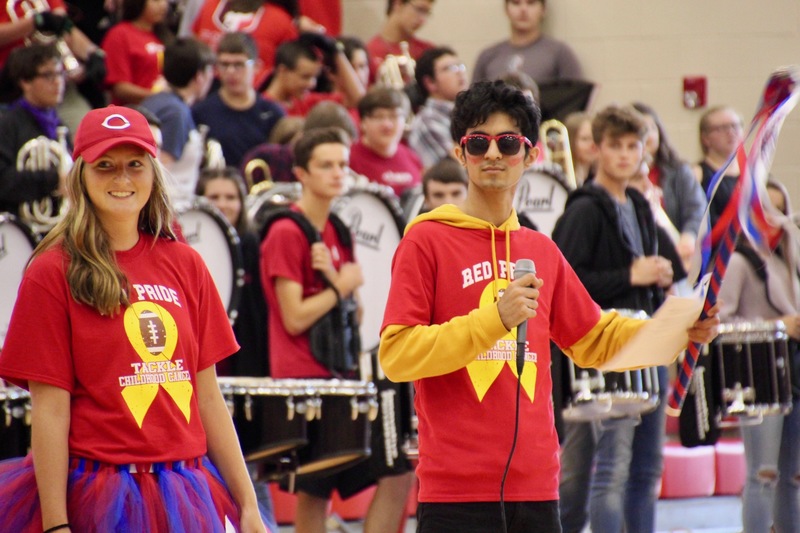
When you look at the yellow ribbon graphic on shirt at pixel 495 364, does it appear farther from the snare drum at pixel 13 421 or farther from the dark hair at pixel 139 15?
the dark hair at pixel 139 15

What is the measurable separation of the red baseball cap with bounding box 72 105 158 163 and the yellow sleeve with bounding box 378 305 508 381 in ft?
2.56

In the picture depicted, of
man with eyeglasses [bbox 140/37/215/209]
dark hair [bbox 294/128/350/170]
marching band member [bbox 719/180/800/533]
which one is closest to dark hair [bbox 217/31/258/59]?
man with eyeglasses [bbox 140/37/215/209]

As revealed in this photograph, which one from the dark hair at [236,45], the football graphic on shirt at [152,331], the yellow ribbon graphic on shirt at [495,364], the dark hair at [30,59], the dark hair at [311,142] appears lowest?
the yellow ribbon graphic on shirt at [495,364]

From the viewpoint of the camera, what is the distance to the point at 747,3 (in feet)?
34.8

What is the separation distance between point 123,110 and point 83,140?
0.45 ft

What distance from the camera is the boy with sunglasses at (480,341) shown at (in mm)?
3258

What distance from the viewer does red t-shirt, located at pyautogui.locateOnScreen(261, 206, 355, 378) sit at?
5617 mm

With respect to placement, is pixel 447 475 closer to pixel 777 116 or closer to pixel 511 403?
pixel 511 403

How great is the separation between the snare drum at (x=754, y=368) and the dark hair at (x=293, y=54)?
4.45 metres

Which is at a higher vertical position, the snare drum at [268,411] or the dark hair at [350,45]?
the dark hair at [350,45]

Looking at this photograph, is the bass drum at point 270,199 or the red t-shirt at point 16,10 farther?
the red t-shirt at point 16,10

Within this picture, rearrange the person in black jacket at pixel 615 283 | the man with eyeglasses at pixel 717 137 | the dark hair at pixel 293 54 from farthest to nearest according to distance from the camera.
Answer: the dark hair at pixel 293 54 < the man with eyeglasses at pixel 717 137 < the person in black jacket at pixel 615 283

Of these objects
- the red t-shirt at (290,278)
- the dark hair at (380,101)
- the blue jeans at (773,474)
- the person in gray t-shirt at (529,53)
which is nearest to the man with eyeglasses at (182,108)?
the dark hair at (380,101)

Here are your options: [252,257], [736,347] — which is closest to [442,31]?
[252,257]
